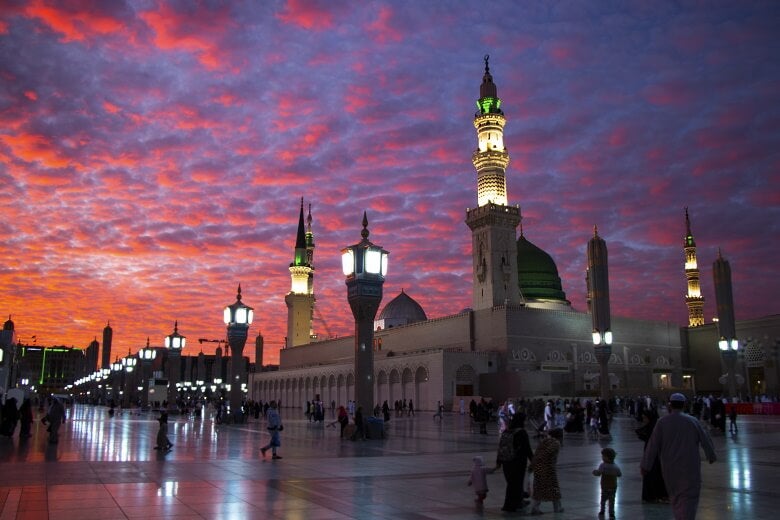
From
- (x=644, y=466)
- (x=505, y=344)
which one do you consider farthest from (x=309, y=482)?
(x=505, y=344)

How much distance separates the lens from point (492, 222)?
63500mm

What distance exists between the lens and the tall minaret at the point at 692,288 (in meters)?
84.4

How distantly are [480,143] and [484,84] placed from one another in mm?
6128

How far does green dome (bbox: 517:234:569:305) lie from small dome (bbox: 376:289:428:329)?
48.2 feet

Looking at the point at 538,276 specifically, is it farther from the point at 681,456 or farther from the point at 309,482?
the point at 681,456

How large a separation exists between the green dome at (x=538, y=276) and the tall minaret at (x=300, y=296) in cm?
2926

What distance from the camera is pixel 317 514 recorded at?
8.95 metres

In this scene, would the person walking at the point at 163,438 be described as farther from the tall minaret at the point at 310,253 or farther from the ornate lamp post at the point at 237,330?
the tall minaret at the point at 310,253

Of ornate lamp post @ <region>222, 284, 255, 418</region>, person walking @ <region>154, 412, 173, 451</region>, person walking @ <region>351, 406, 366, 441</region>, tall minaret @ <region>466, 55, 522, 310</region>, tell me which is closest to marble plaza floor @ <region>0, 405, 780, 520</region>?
person walking @ <region>154, 412, 173, 451</region>

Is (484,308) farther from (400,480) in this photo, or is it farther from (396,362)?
(400,480)

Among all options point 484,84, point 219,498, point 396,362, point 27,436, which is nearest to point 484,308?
point 396,362

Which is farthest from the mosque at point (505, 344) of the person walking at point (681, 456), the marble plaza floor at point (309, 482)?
the person walking at point (681, 456)

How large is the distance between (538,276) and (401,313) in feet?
58.1

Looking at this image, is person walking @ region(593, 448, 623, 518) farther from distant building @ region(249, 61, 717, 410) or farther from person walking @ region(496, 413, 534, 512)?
distant building @ region(249, 61, 717, 410)
